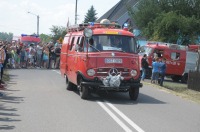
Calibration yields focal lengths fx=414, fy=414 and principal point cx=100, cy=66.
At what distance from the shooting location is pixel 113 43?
1434 cm

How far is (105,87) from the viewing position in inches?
532

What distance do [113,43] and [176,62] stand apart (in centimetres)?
1649

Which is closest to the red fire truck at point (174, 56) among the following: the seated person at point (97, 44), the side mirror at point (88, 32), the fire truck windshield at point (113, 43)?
the fire truck windshield at point (113, 43)

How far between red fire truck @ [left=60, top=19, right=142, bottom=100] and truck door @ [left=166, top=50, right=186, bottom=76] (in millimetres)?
15246

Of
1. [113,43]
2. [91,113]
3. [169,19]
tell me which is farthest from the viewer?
[169,19]

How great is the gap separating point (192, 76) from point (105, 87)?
11.1 meters

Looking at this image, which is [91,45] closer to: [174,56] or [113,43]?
[113,43]

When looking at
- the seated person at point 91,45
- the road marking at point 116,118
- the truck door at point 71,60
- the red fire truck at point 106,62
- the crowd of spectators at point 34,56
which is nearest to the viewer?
the road marking at point 116,118

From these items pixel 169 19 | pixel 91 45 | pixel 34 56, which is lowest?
pixel 34 56

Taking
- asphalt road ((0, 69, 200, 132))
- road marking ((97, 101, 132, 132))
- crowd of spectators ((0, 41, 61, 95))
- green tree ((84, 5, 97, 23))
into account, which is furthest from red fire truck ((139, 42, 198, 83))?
green tree ((84, 5, 97, 23))

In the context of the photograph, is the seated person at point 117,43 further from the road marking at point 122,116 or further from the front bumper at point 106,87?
the road marking at point 122,116

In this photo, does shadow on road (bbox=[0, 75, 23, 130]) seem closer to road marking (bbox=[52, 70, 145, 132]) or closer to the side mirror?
road marking (bbox=[52, 70, 145, 132])

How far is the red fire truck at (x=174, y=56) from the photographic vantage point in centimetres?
2934

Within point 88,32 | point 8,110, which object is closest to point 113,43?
point 88,32
